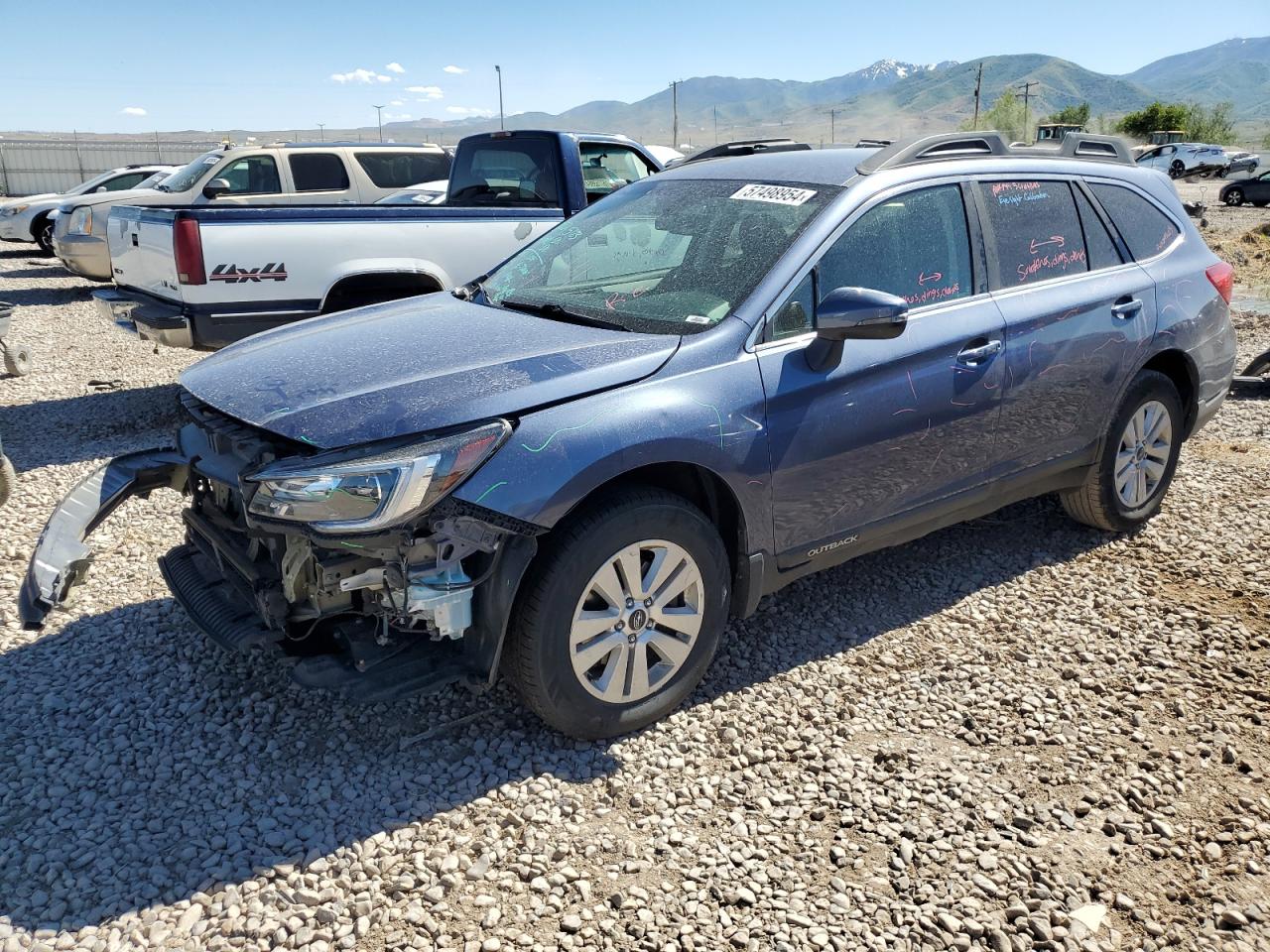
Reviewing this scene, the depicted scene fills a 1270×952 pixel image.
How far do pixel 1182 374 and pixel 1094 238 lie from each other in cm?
98

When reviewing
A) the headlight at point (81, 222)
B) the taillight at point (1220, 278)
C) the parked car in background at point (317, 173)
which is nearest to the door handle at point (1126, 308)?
the taillight at point (1220, 278)

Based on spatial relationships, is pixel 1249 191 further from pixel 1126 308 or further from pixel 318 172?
pixel 1126 308

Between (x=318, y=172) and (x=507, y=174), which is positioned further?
(x=318, y=172)

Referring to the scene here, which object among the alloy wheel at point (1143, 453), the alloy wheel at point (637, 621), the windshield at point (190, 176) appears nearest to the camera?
the alloy wheel at point (637, 621)

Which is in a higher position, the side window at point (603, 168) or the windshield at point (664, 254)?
the side window at point (603, 168)

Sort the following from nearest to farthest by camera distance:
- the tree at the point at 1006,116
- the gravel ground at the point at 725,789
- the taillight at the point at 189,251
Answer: the gravel ground at the point at 725,789, the taillight at the point at 189,251, the tree at the point at 1006,116

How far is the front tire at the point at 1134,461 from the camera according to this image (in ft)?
15.8

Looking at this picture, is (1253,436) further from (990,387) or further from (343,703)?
(343,703)

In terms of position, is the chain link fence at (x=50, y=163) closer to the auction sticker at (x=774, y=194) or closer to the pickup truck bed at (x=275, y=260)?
the pickup truck bed at (x=275, y=260)

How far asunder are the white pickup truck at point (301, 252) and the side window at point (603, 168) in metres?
0.11

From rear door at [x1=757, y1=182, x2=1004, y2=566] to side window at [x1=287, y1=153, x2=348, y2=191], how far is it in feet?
31.3

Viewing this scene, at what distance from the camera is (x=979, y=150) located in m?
4.48

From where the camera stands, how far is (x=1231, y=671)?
396 cm

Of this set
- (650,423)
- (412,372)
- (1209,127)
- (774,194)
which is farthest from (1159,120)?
(412,372)
